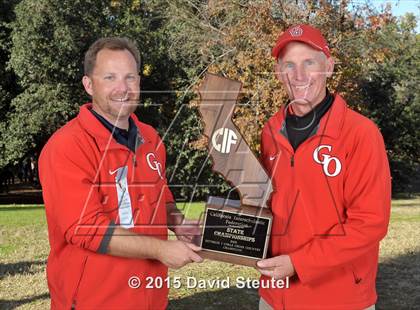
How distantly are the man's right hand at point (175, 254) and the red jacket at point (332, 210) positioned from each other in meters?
0.44

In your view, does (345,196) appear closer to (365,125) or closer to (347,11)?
(365,125)

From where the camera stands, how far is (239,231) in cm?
268

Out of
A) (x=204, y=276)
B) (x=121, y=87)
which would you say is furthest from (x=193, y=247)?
(x=204, y=276)

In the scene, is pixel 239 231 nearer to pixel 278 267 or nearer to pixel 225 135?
pixel 278 267

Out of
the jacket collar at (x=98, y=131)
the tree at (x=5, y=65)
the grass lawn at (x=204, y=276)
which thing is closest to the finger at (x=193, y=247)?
the jacket collar at (x=98, y=131)

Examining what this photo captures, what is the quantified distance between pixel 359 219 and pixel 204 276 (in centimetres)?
429

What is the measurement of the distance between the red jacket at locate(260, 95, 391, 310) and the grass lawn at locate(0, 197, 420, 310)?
1.65 meters

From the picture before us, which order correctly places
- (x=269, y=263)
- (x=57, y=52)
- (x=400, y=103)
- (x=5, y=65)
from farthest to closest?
(x=400, y=103), (x=5, y=65), (x=57, y=52), (x=269, y=263)

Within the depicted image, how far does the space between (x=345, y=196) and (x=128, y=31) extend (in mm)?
17470

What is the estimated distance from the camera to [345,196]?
268 cm

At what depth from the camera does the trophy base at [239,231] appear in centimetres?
268

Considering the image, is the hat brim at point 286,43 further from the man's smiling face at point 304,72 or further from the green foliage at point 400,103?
the green foliage at point 400,103

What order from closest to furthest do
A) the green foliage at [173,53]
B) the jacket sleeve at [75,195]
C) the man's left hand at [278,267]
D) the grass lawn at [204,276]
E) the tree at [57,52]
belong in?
1. the jacket sleeve at [75,195]
2. the man's left hand at [278,267]
3. the grass lawn at [204,276]
4. the green foliage at [173,53]
5. the tree at [57,52]

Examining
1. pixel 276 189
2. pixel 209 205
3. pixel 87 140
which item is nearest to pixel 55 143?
pixel 87 140
